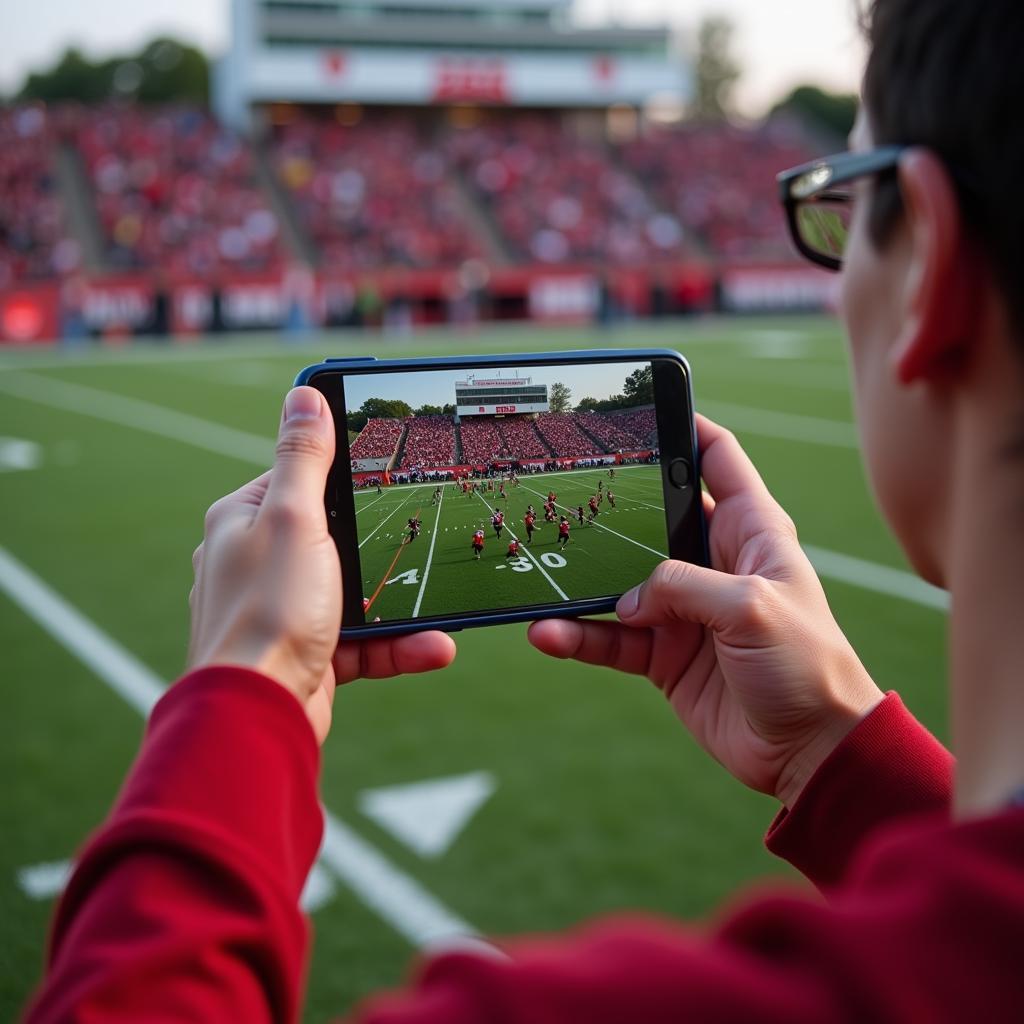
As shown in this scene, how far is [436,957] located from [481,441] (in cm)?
111

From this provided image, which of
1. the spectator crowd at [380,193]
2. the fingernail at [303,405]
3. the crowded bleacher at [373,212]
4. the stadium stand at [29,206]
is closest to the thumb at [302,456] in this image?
the fingernail at [303,405]

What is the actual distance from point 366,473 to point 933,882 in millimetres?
1142

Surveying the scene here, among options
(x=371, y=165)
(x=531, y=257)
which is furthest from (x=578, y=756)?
(x=371, y=165)

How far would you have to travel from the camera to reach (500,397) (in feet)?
5.71

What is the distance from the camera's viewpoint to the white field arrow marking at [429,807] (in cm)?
353

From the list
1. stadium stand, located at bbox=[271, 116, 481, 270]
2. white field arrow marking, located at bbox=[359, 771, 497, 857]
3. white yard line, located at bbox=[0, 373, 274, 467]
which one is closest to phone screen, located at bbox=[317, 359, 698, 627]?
white field arrow marking, located at bbox=[359, 771, 497, 857]

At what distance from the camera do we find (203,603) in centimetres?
120

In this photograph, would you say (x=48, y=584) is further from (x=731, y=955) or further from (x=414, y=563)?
(x=731, y=955)

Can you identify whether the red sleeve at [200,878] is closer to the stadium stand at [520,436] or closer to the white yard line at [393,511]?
the white yard line at [393,511]

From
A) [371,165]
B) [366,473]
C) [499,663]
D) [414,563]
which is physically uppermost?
[371,165]

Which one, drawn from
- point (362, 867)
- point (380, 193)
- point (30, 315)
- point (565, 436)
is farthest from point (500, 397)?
point (380, 193)

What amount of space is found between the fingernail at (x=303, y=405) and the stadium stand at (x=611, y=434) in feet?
1.58

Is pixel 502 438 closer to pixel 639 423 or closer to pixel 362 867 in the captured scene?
pixel 639 423

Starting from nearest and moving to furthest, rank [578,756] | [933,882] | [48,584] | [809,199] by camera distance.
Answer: [933,882] < [809,199] < [578,756] < [48,584]
